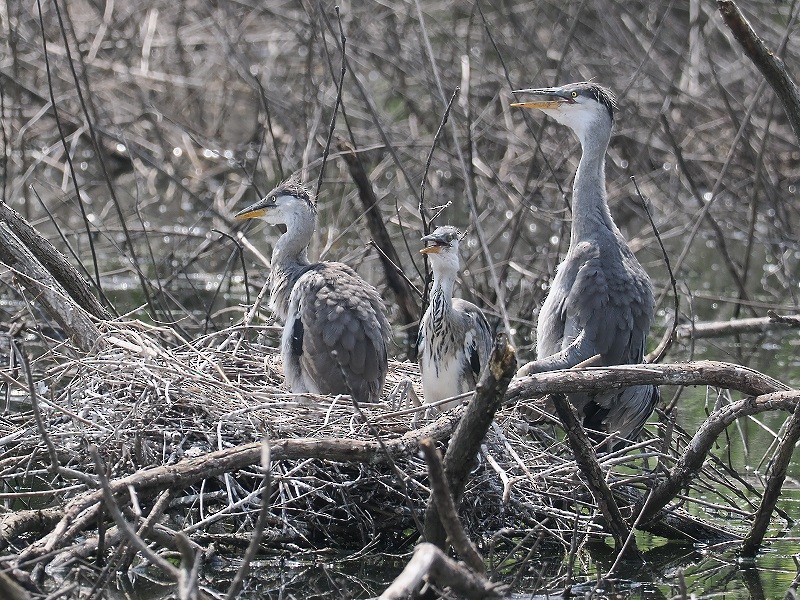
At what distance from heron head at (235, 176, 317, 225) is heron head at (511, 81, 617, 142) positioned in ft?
4.53

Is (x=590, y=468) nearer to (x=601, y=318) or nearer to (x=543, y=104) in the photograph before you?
(x=601, y=318)

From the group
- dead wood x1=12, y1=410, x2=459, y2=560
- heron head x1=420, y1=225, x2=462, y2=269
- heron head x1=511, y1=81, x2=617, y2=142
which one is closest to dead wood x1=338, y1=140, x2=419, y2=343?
heron head x1=511, y1=81, x2=617, y2=142

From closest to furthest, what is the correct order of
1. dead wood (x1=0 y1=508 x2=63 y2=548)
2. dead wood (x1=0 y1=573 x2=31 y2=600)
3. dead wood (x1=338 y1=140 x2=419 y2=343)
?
1. dead wood (x1=0 y1=573 x2=31 y2=600)
2. dead wood (x1=0 y1=508 x2=63 y2=548)
3. dead wood (x1=338 y1=140 x2=419 y2=343)

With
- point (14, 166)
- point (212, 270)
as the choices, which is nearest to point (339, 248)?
point (212, 270)

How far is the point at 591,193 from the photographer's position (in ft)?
22.9

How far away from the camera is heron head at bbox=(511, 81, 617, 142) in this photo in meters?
7.24

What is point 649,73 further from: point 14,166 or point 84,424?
point 84,424

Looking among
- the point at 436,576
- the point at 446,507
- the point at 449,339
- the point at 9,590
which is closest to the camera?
the point at 9,590

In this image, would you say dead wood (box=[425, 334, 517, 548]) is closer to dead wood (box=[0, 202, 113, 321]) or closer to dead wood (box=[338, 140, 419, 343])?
dead wood (box=[0, 202, 113, 321])

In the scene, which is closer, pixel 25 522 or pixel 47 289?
pixel 25 522

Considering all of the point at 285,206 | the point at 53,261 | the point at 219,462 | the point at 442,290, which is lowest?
the point at 219,462

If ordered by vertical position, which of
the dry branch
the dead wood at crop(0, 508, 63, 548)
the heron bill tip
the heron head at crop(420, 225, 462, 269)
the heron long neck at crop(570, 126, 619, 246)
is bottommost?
the dead wood at crop(0, 508, 63, 548)

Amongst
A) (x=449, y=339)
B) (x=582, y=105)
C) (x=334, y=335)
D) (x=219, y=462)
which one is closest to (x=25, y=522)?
(x=219, y=462)

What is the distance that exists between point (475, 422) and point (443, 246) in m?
1.99
